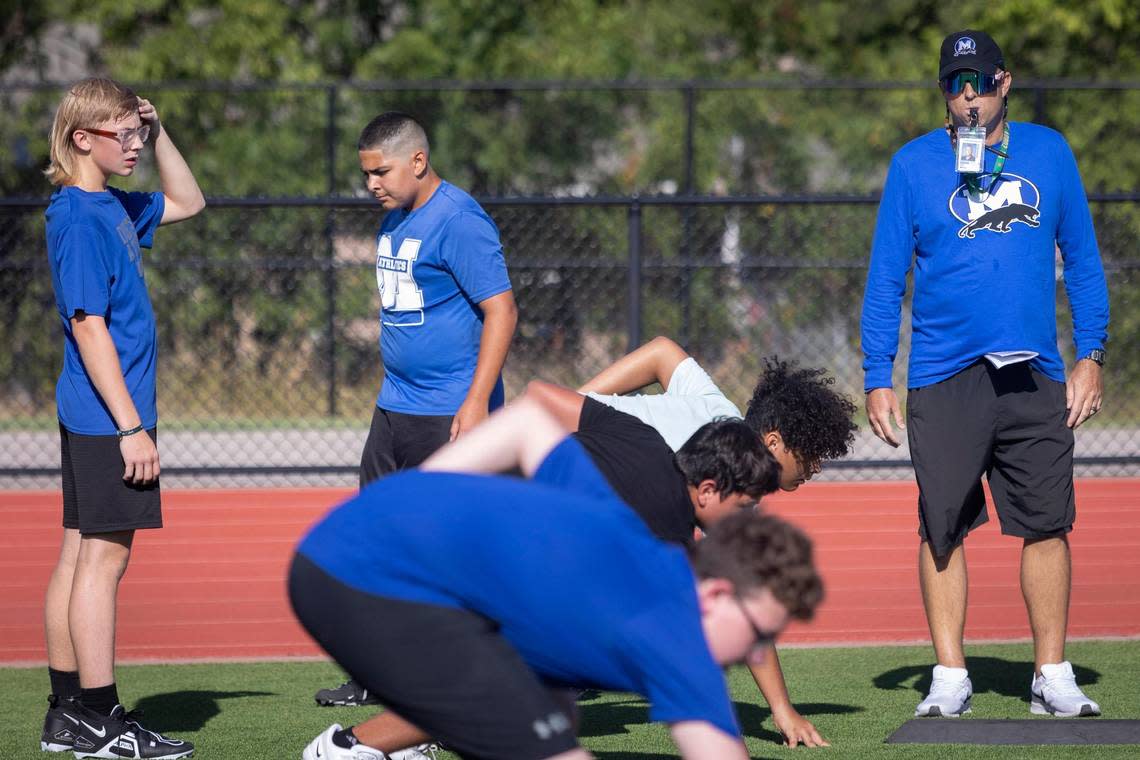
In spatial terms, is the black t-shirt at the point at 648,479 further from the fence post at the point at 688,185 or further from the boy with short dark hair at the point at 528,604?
the fence post at the point at 688,185

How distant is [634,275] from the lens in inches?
368

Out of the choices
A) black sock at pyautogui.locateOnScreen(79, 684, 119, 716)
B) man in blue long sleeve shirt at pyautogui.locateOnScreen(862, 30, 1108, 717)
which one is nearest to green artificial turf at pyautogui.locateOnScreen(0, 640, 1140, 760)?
black sock at pyautogui.locateOnScreen(79, 684, 119, 716)

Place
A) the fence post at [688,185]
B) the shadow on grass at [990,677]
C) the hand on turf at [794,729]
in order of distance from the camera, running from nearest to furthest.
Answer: the hand on turf at [794,729]
the shadow on grass at [990,677]
the fence post at [688,185]

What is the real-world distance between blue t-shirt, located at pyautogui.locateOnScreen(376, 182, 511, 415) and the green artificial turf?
1.16 m

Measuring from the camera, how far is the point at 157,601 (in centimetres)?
706

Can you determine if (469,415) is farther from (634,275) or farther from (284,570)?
(634,275)

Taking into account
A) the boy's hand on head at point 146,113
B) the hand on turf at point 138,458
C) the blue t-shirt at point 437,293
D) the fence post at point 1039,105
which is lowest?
the hand on turf at point 138,458

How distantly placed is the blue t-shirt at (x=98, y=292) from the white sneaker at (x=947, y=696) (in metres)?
2.63

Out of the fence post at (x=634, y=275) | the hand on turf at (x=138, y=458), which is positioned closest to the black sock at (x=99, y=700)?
the hand on turf at (x=138, y=458)

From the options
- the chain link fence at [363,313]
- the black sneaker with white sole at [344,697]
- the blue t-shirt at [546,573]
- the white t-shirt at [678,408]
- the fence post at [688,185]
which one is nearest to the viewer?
the blue t-shirt at [546,573]

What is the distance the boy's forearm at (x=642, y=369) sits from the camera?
4.43 m

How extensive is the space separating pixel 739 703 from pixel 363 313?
28.0ft

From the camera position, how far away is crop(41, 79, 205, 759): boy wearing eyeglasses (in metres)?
4.25

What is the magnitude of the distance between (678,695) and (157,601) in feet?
17.3
